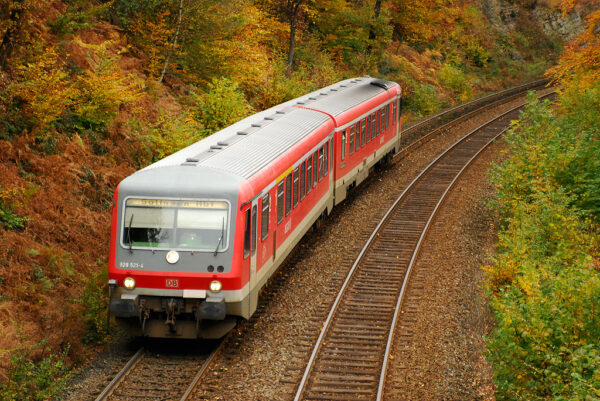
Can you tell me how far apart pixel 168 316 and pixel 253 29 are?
21155 millimetres

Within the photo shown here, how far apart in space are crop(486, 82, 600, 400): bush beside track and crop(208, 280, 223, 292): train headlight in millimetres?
4267

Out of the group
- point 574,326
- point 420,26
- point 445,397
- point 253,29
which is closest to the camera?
point 574,326

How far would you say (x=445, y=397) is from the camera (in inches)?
421

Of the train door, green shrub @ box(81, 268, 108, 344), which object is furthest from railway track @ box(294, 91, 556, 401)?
green shrub @ box(81, 268, 108, 344)

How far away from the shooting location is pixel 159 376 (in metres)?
11.1

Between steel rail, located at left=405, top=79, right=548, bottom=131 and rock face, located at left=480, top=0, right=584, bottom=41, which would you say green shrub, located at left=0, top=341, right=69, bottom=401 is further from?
rock face, located at left=480, top=0, right=584, bottom=41

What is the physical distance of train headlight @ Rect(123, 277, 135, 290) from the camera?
11.3 m

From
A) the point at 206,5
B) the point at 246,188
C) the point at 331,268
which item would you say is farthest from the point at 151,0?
the point at 246,188

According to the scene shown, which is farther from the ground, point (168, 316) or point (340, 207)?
point (168, 316)

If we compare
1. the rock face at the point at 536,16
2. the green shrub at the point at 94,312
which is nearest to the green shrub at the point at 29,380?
the green shrub at the point at 94,312

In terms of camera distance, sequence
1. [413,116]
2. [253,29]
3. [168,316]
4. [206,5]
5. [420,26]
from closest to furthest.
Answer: [168,316], [206,5], [253,29], [413,116], [420,26]

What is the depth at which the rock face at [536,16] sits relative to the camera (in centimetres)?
6169

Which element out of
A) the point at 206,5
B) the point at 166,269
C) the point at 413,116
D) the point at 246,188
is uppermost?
the point at 206,5

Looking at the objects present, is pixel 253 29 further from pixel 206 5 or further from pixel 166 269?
pixel 166 269
